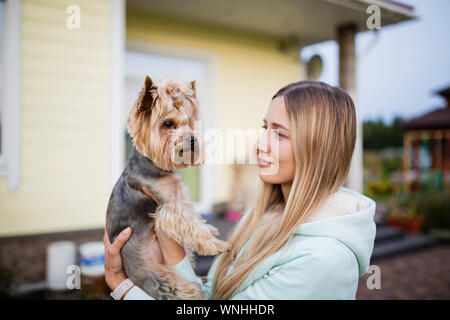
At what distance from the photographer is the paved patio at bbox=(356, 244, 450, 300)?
4.71 m

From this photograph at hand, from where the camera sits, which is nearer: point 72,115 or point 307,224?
point 307,224

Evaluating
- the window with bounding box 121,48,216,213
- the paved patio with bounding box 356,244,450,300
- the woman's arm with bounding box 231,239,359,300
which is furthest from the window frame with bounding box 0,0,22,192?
the paved patio with bounding box 356,244,450,300

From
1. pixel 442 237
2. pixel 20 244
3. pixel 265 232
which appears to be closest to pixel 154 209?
pixel 265 232

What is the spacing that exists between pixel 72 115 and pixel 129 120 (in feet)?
12.4

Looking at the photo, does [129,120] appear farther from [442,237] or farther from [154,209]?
[442,237]

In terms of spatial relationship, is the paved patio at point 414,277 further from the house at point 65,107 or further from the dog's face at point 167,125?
the dog's face at point 167,125

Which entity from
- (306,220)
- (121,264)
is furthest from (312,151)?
(121,264)

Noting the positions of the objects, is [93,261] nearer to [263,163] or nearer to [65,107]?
[65,107]

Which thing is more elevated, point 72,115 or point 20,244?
point 72,115

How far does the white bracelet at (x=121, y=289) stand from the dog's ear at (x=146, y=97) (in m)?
0.64

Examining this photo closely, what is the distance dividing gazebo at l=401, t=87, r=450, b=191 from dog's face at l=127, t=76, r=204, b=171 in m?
11.6

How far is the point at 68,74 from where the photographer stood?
457 centimetres

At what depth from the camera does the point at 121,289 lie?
4.06 ft

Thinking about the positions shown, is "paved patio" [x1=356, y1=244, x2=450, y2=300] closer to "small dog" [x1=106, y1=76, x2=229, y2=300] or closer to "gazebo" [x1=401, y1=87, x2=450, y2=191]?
"small dog" [x1=106, y1=76, x2=229, y2=300]
